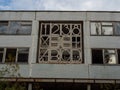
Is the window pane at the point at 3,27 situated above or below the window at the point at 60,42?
above

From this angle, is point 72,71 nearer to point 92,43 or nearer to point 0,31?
point 92,43

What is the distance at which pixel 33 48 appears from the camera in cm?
2617

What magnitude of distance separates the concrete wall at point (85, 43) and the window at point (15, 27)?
0.36 metres

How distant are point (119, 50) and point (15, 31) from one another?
9247 mm

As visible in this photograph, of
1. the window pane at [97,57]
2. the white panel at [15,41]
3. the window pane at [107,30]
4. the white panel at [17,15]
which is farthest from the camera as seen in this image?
the white panel at [17,15]

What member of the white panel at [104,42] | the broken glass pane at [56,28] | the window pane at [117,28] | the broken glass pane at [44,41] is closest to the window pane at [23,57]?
the broken glass pane at [44,41]

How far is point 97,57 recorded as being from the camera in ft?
85.0

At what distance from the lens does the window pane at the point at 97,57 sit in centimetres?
2572

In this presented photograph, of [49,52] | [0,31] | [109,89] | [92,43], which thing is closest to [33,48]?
[49,52]

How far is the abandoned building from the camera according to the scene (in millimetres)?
25016

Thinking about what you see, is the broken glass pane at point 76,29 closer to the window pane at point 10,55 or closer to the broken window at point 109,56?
the broken window at point 109,56

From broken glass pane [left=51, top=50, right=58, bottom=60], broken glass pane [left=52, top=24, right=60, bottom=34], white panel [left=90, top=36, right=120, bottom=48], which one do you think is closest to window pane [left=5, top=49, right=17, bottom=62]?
broken glass pane [left=51, top=50, right=58, bottom=60]

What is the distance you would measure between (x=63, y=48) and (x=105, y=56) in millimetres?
3670

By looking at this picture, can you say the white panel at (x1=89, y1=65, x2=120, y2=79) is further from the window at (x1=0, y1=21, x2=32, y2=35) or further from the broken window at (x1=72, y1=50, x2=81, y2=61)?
the window at (x1=0, y1=21, x2=32, y2=35)
